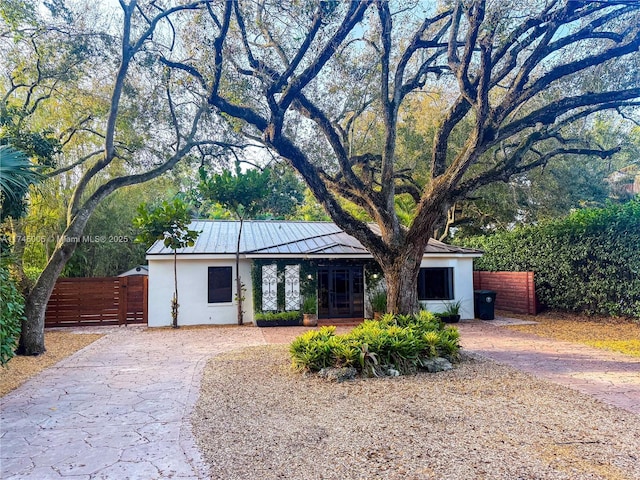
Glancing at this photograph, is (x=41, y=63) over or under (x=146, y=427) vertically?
over

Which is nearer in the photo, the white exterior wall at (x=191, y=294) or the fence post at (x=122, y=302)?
the white exterior wall at (x=191, y=294)

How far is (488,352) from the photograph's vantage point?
28.0ft

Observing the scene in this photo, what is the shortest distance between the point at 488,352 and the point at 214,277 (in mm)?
8602

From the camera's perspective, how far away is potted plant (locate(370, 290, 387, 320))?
1305 centimetres

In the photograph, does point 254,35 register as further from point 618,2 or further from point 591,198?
point 591,198

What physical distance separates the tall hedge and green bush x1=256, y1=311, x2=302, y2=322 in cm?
820

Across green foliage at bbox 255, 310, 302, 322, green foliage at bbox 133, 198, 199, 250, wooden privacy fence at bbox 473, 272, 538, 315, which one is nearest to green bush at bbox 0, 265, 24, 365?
green foliage at bbox 133, 198, 199, 250

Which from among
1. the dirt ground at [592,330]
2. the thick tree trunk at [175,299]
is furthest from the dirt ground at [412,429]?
the thick tree trunk at [175,299]

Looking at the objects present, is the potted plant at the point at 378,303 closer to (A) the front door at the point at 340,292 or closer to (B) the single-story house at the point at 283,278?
(B) the single-story house at the point at 283,278

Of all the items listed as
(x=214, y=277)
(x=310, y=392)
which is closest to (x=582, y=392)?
(x=310, y=392)

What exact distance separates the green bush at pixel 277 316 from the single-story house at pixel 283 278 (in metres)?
0.16

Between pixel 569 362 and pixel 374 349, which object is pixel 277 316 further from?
pixel 569 362

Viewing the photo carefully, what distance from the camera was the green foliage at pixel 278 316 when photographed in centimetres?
1277

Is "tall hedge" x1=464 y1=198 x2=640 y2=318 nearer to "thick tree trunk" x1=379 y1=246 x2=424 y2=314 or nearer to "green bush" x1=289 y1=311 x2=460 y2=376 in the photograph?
"thick tree trunk" x1=379 y1=246 x2=424 y2=314
